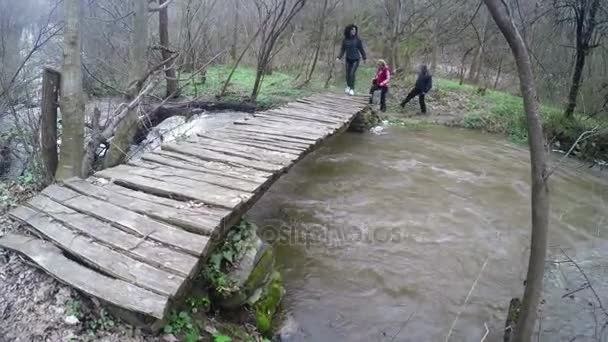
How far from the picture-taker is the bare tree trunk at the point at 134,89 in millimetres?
5559

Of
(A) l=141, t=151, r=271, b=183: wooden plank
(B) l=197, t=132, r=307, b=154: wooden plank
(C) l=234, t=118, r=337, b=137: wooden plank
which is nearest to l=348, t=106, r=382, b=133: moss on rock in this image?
(C) l=234, t=118, r=337, b=137: wooden plank

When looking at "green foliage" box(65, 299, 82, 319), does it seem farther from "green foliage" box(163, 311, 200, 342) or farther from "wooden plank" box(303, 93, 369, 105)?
"wooden plank" box(303, 93, 369, 105)

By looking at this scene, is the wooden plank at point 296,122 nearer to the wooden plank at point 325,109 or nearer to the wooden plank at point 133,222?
the wooden plank at point 325,109

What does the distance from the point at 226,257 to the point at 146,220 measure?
2.39 ft

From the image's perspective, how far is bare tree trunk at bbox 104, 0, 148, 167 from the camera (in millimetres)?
5559

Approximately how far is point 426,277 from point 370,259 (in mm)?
642

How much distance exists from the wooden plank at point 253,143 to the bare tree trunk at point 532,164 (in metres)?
3.13

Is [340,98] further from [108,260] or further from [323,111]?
[108,260]

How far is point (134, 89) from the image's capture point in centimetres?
591

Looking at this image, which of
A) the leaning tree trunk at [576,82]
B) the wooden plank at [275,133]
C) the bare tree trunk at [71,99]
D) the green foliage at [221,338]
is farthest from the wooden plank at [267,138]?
the leaning tree trunk at [576,82]

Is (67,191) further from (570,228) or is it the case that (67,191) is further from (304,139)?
(570,228)

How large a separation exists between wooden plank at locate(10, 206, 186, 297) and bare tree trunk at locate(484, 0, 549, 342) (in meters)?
2.24

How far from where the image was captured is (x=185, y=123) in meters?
9.16

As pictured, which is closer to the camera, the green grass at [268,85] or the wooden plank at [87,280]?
the wooden plank at [87,280]
